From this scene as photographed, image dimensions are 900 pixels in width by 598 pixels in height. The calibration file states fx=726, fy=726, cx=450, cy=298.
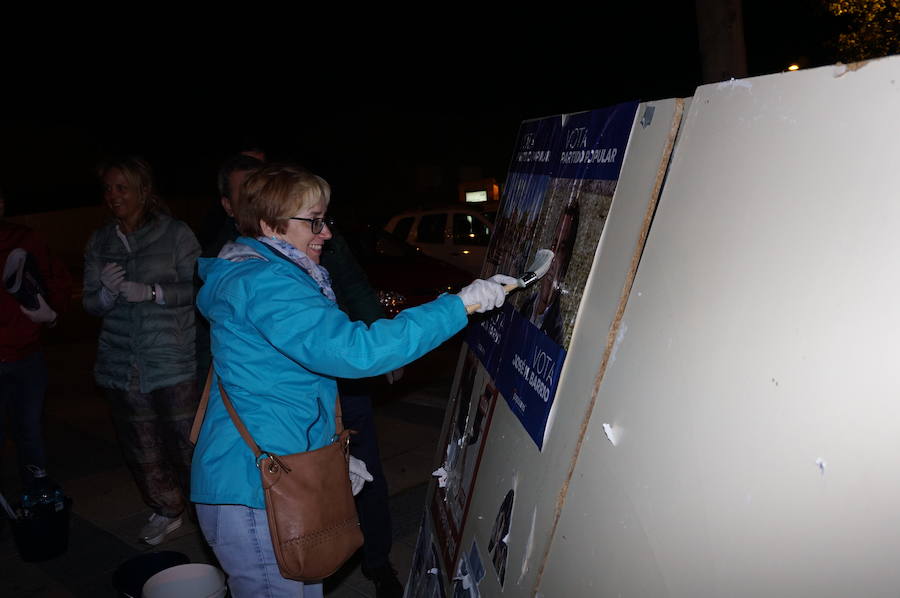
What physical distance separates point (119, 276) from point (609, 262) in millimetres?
3094

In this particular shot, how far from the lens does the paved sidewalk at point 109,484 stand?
4.00 m

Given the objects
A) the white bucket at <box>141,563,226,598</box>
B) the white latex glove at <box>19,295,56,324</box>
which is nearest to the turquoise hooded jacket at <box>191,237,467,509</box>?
the white bucket at <box>141,563,226,598</box>

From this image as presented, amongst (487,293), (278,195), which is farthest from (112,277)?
(487,293)

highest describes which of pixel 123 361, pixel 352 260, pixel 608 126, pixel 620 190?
pixel 608 126

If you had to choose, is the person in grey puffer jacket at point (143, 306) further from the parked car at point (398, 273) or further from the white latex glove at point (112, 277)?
the parked car at point (398, 273)

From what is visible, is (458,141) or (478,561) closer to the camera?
(478,561)

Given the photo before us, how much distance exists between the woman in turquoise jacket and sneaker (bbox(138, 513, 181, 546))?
2359 mm

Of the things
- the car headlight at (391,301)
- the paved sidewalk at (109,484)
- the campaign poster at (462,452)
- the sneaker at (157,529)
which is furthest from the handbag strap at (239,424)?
the car headlight at (391,301)

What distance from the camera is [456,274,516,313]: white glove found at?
6.88ft

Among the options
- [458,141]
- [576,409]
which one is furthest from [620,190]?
[458,141]

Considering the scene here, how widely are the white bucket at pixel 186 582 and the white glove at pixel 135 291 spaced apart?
1.41m

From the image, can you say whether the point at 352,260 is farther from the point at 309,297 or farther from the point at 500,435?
the point at 500,435

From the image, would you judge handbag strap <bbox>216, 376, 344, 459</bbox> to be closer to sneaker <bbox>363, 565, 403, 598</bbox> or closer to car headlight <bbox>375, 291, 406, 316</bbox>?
sneaker <bbox>363, 565, 403, 598</bbox>

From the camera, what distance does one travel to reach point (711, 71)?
21.4 feet
